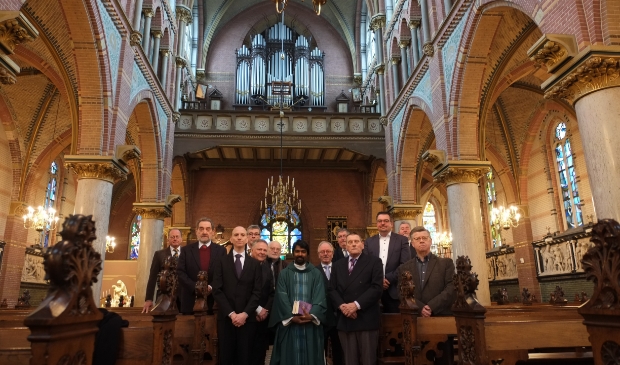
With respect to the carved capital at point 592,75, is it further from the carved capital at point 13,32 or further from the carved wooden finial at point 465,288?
the carved capital at point 13,32

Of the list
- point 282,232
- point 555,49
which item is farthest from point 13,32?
point 282,232

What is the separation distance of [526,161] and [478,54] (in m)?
6.96

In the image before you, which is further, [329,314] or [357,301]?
[329,314]

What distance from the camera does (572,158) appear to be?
43.4 ft

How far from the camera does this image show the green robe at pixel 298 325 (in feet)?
15.0

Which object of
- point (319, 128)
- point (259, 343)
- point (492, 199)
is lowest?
point (259, 343)

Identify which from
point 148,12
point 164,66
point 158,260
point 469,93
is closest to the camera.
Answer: point 158,260

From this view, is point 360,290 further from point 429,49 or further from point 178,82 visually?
point 178,82

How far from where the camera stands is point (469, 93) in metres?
10.3

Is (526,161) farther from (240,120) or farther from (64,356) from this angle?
(64,356)

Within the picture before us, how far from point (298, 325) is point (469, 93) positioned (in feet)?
25.0

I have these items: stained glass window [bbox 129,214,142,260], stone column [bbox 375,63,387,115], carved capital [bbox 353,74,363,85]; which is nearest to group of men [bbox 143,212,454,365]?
stone column [bbox 375,63,387,115]

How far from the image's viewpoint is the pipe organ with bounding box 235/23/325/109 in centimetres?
2047

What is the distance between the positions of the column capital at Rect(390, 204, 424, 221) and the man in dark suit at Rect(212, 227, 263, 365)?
33.6 feet
